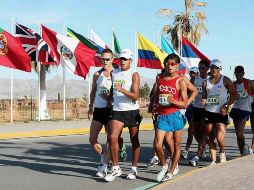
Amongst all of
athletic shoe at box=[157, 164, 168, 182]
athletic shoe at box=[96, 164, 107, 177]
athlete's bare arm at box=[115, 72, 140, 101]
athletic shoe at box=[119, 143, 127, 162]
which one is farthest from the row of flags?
athletic shoe at box=[157, 164, 168, 182]

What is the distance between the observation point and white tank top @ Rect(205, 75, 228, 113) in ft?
30.6

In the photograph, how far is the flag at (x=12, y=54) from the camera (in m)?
19.8

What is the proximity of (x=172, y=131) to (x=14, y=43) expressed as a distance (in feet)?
43.0

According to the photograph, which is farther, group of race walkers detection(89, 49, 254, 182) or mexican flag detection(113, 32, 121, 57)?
mexican flag detection(113, 32, 121, 57)

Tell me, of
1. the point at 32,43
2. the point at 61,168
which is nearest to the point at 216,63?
the point at 61,168

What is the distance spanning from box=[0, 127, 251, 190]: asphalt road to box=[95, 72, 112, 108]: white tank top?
1.13 metres

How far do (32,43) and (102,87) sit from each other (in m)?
15.1

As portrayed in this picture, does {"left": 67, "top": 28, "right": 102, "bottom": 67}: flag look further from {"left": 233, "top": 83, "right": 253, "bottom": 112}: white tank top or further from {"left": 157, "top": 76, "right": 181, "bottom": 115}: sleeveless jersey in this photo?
{"left": 157, "top": 76, "right": 181, "bottom": 115}: sleeveless jersey

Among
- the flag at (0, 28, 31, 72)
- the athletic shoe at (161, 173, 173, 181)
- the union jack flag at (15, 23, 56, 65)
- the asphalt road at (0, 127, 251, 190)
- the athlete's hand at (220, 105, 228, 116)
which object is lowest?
the asphalt road at (0, 127, 251, 190)

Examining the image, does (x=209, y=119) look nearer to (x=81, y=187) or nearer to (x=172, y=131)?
(x=172, y=131)

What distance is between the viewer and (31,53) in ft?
76.4

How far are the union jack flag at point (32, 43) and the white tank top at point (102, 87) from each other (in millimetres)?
14732

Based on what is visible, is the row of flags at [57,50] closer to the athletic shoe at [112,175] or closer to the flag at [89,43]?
A: the flag at [89,43]

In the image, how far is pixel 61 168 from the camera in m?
9.55
